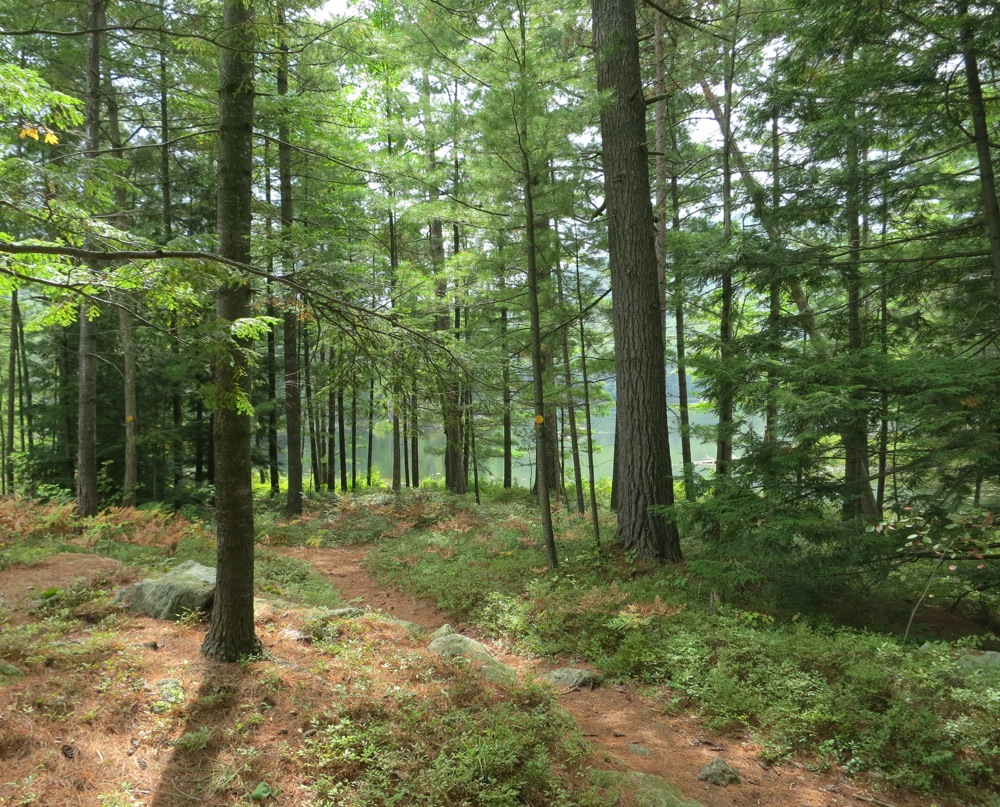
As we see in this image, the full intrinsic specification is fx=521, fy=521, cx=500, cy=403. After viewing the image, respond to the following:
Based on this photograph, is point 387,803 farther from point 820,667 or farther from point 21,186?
point 21,186

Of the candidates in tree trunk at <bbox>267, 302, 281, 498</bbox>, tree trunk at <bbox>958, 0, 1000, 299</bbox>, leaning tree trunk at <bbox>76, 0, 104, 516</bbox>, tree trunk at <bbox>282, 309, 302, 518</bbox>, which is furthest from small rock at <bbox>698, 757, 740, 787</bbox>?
tree trunk at <bbox>267, 302, 281, 498</bbox>

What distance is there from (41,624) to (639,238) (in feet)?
26.7

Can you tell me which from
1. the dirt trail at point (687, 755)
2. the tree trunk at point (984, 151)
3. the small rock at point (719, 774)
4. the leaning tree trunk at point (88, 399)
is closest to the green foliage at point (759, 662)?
the dirt trail at point (687, 755)

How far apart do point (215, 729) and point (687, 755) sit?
11.3 feet

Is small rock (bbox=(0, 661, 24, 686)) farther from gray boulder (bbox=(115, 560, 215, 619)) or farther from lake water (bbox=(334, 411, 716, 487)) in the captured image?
lake water (bbox=(334, 411, 716, 487))

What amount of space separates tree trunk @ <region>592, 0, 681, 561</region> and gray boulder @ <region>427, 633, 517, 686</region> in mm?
3063

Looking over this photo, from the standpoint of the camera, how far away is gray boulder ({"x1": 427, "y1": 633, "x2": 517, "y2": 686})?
468cm

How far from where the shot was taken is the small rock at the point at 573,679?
5.14 m

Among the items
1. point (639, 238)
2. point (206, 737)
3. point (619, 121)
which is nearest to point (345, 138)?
point (619, 121)

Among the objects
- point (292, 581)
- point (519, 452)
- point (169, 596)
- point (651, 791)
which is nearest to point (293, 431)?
point (292, 581)

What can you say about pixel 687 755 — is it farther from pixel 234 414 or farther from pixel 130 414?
pixel 130 414

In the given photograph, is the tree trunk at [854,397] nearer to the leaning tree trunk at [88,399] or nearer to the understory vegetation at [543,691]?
the understory vegetation at [543,691]

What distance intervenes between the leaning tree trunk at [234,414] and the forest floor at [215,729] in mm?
357

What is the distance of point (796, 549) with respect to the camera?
5.91m
